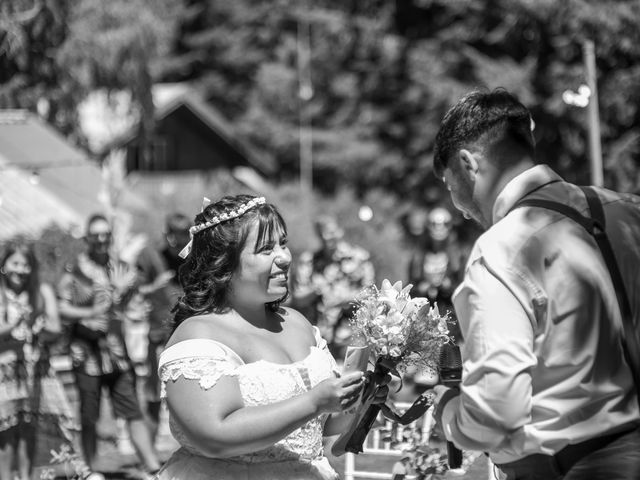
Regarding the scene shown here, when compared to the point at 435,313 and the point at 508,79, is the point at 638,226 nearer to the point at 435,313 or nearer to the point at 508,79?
the point at 435,313

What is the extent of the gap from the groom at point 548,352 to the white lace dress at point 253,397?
32.1 inches

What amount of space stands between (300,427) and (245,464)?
9.1 inches

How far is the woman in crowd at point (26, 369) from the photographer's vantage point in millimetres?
7379

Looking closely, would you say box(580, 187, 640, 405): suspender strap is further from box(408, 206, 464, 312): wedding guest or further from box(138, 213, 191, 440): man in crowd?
box(408, 206, 464, 312): wedding guest

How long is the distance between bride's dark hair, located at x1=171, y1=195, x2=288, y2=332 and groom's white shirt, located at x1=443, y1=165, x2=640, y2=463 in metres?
1.10

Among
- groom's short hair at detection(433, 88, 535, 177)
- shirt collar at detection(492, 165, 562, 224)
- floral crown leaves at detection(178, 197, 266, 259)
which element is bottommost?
floral crown leaves at detection(178, 197, 266, 259)

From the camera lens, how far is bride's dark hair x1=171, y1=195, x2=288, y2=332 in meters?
3.73

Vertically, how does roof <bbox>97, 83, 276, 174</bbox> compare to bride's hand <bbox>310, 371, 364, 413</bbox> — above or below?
below

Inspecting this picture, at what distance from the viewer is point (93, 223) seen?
335 inches

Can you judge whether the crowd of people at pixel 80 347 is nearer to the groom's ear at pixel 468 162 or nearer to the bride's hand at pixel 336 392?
the bride's hand at pixel 336 392

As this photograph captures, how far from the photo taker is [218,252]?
3.75 meters

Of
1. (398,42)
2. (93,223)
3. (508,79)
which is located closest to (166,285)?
(93,223)

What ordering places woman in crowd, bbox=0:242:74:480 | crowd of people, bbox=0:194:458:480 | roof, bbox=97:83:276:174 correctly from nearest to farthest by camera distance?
woman in crowd, bbox=0:242:74:480 < crowd of people, bbox=0:194:458:480 < roof, bbox=97:83:276:174

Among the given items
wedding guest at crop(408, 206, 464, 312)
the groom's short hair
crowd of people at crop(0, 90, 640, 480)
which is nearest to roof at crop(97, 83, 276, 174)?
wedding guest at crop(408, 206, 464, 312)
